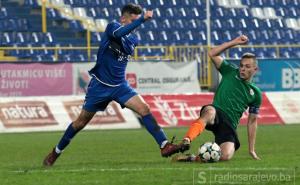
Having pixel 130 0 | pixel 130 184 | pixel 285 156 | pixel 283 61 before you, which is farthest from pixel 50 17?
pixel 130 184

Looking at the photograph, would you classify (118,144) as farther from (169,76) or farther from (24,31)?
(24,31)

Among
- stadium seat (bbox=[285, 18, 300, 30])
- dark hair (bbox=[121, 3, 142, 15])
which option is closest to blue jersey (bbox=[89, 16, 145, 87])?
dark hair (bbox=[121, 3, 142, 15])

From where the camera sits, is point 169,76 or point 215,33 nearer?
point 169,76

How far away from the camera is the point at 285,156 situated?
12.9 meters

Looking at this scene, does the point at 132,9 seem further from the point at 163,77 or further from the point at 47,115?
the point at 163,77

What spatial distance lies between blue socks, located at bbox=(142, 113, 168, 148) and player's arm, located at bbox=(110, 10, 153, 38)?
122 cm

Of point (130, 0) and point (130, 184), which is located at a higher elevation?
point (130, 184)

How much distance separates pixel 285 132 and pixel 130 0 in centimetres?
1447

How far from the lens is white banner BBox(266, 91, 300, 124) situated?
26.5m

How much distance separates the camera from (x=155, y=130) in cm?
1187

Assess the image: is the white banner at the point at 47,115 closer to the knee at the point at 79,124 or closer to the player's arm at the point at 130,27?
the knee at the point at 79,124

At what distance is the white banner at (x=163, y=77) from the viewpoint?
91.3 feet

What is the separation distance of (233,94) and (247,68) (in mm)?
443

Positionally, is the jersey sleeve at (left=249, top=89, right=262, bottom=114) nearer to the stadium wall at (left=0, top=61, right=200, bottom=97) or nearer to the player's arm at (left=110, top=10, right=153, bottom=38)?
the player's arm at (left=110, top=10, right=153, bottom=38)
